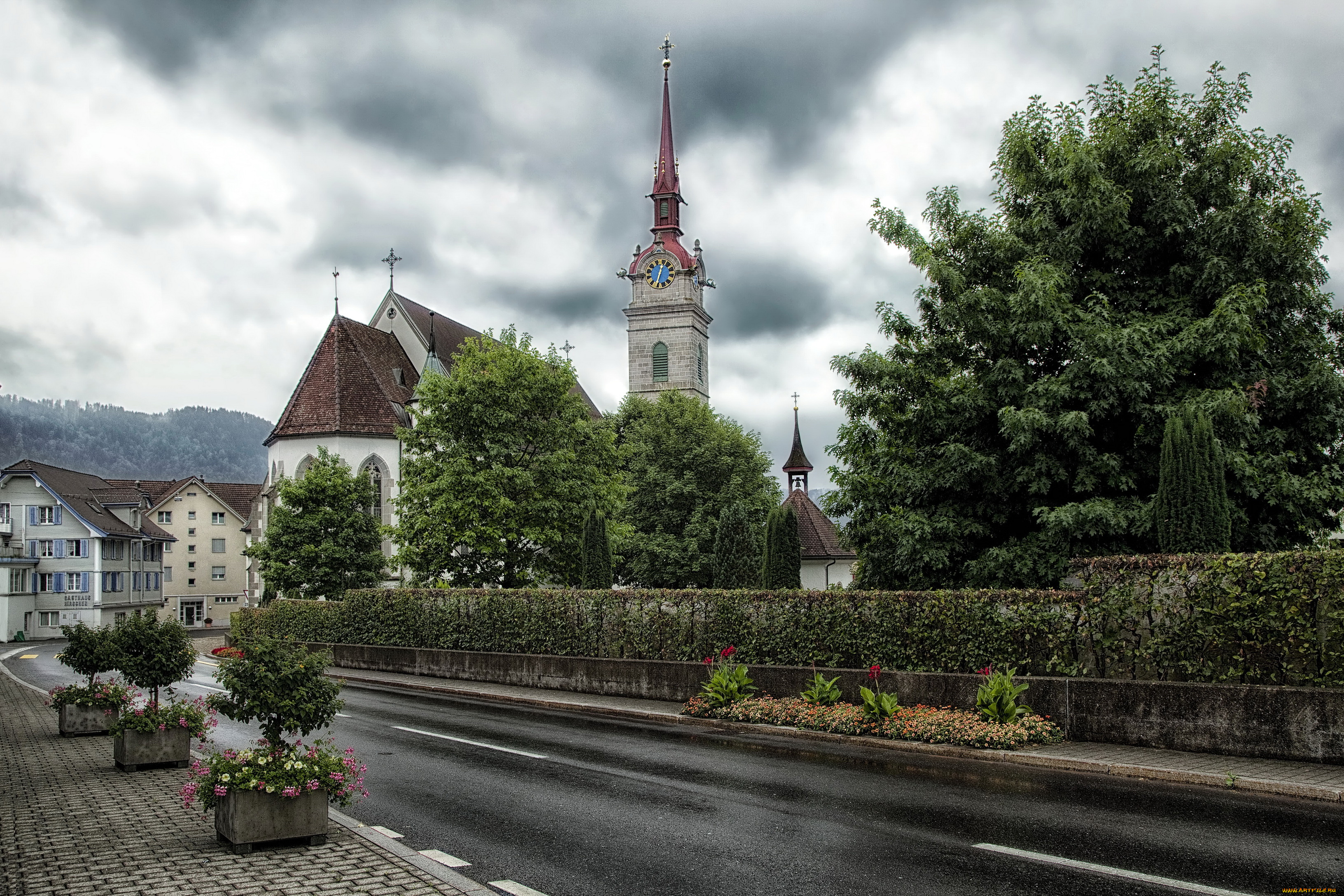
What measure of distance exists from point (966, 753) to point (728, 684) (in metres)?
4.45

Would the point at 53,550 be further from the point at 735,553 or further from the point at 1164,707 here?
the point at 1164,707

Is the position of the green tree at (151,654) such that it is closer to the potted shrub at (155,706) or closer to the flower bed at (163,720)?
the potted shrub at (155,706)

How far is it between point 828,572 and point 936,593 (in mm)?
35580

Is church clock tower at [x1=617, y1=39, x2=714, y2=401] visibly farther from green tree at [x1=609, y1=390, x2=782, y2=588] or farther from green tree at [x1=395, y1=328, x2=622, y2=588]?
green tree at [x1=395, y1=328, x2=622, y2=588]

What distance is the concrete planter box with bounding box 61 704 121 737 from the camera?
1345 centimetres

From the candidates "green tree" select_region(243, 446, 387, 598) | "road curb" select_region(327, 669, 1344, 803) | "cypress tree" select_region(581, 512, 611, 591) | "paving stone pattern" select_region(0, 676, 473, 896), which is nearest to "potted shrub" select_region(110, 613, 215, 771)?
"paving stone pattern" select_region(0, 676, 473, 896)

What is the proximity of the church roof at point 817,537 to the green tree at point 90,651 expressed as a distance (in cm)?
3707

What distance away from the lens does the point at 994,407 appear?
1653cm

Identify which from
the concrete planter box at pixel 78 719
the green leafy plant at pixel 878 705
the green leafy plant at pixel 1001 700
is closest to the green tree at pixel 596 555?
the green leafy plant at pixel 878 705

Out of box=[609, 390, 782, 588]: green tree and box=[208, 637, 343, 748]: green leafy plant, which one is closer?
box=[208, 637, 343, 748]: green leafy plant

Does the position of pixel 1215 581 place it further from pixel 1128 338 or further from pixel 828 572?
pixel 828 572

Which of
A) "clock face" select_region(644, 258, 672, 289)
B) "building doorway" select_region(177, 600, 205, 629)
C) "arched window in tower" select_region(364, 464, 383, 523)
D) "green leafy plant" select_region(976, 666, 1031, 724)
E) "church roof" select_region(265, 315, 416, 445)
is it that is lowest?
"building doorway" select_region(177, 600, 205, 629)

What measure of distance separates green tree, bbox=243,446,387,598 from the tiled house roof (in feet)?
127

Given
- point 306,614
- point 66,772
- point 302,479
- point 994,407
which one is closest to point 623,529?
point 306,614
